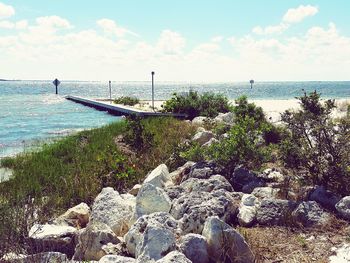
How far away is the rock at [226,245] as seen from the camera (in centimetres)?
436

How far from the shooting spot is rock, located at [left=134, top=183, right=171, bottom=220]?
573cm

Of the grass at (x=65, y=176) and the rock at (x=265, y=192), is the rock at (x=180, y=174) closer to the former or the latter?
the grass at (x=65, y=176)

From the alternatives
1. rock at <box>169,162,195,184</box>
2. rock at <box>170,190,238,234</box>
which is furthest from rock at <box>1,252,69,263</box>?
rock at <box>169,162,195,184</box>

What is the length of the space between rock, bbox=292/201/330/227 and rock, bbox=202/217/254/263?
1.28 metres

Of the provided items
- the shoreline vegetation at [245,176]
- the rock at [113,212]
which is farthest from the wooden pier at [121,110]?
the rock at [113,212]

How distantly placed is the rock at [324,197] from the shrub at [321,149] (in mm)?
400

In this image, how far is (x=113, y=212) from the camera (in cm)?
591

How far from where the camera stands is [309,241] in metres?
4.94

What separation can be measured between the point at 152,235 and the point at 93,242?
0.84 meters

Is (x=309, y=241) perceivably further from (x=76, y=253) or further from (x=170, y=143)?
(x=170, y=143)

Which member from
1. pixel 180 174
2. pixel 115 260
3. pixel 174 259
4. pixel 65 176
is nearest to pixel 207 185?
pixel 180 174

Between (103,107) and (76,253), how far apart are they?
27885 mm

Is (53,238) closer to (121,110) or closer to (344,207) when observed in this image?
(344,207)

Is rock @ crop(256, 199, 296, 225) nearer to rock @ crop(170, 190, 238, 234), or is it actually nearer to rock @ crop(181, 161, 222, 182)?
rock @ crop(170, 190, 238, 234)
